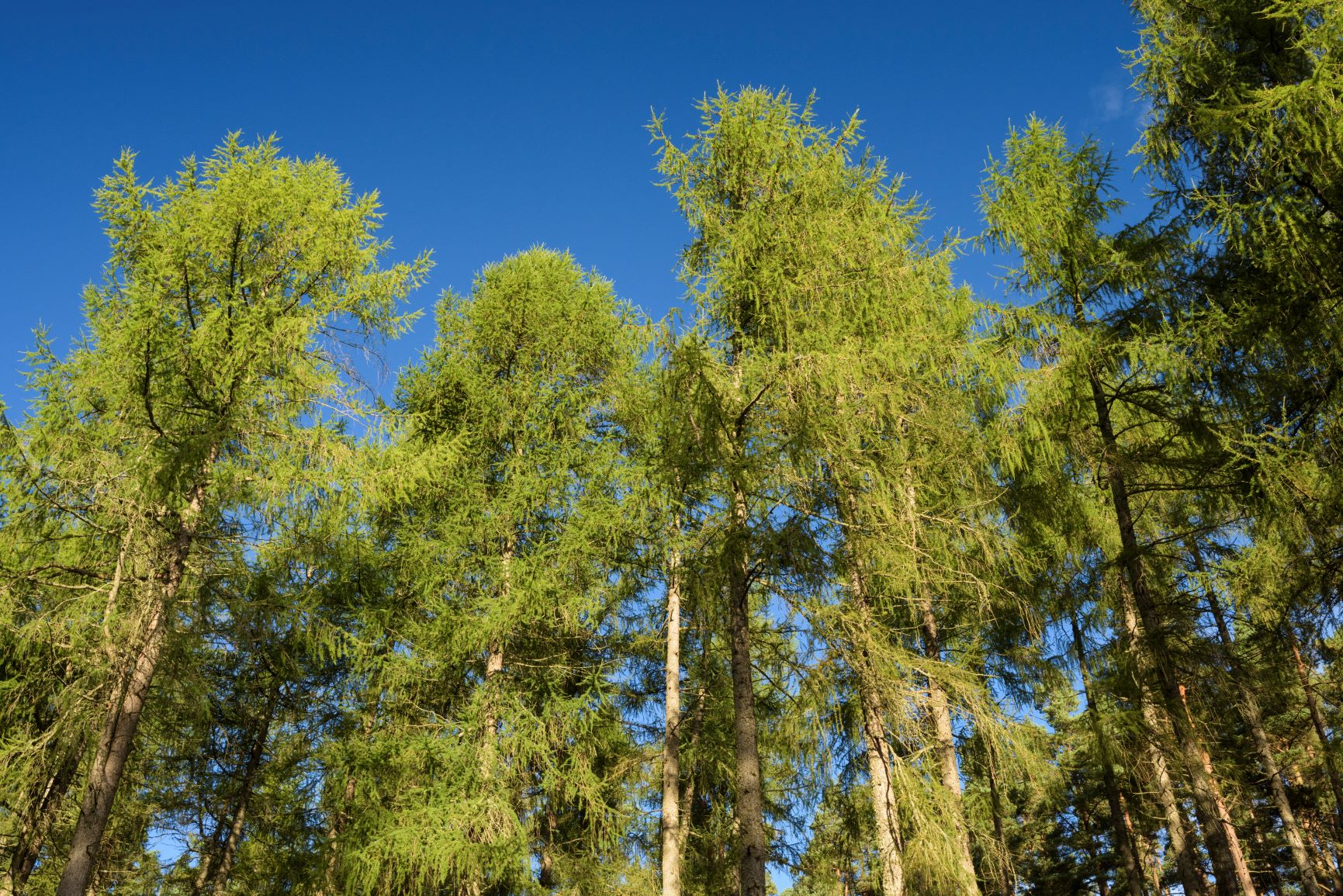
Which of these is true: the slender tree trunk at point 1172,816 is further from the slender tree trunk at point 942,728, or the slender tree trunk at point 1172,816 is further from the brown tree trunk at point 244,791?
the brown tree trunk at point 244,791

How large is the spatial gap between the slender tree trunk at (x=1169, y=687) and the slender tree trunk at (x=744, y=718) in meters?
3.94

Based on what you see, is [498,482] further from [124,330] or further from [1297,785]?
[1297,785]

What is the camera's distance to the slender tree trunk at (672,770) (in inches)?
352

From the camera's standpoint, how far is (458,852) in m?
7.60

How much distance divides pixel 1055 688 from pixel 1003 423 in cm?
575

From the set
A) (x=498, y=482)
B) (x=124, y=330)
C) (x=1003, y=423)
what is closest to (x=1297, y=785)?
(x=1003, y=423)

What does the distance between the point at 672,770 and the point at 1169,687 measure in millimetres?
5374

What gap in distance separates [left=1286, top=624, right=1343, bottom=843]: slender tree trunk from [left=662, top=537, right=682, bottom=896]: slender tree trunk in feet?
23.9

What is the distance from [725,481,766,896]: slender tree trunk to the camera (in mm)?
6078

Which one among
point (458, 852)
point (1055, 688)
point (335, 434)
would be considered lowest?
point (458, 852)

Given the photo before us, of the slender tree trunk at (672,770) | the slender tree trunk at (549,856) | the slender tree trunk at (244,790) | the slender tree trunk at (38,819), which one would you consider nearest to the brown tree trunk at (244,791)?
the slender tree trunk at (244,790)

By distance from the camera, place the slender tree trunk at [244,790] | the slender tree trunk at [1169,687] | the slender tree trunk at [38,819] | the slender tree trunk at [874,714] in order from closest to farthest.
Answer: the slender tree trunk at [874,714] < the slender tree trunk at [1169,687] < the slender tree trunk at [38,819] < the slender tree trunk at [244,790]

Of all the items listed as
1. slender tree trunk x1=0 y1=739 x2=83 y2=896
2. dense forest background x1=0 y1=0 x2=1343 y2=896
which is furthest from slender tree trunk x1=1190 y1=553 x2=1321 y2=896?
slender tree trunk x1=0 y1=739 x2=83 y2=896

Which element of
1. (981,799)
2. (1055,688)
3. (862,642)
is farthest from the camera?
(1055,688)
